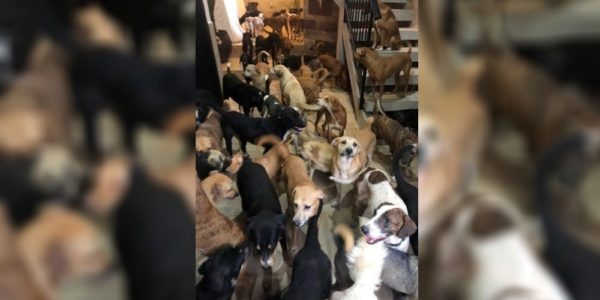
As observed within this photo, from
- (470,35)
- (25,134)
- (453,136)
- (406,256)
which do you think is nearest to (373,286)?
(406,256)

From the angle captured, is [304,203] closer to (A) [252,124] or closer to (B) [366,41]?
(A) [252,124]

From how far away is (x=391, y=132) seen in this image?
0.95 metres

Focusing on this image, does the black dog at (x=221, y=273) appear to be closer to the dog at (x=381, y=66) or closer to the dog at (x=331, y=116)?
A: the dog at (x=331, y=116)

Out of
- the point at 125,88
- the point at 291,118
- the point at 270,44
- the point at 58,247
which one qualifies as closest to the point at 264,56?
the point at 270,44

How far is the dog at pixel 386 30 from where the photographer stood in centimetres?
93

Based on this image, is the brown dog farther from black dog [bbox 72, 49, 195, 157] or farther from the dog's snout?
black dog [bbox 72, 49, 195, 157]

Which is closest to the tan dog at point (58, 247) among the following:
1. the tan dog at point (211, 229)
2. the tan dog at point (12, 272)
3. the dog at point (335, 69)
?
the tan dog at point (12, 272)

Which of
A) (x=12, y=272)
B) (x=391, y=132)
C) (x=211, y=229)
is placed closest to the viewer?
(x=12, y=272)

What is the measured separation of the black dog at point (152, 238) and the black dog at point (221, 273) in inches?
5.6

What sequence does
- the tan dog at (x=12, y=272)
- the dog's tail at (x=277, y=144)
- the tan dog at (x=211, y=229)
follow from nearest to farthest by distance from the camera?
the tan dog at (x=12, y=272) → the tan dog at (x=211, y=229) → the dog's tail at (x=277, y=144)

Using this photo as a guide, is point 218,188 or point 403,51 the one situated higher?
point 403,51

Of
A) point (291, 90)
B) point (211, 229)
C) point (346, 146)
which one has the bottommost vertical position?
point (211, 229)

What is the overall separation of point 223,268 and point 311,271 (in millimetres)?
166

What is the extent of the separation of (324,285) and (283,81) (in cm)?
40
